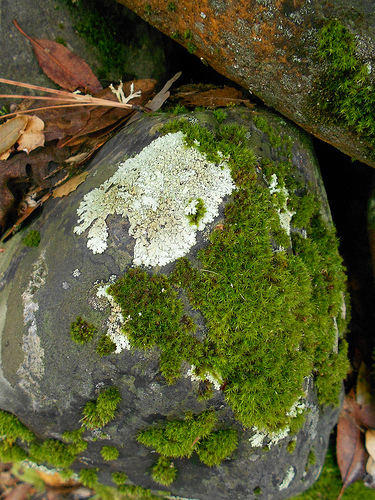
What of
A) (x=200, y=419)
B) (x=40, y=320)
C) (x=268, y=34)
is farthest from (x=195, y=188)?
(x=200, y=419)

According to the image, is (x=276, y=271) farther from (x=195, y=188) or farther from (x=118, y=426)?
(x=118, y=426)

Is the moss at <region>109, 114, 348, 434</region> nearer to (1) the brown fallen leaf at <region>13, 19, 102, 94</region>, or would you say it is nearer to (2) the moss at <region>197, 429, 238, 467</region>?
(2) the moss at <region>197, 429, 238, 467</region>

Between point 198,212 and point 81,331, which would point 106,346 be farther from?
point 198,212

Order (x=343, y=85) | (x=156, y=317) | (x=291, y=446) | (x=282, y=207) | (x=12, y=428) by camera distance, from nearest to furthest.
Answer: (x=343, y=85) < (x=156, y=317) < (x=282, y=207) < (x=291, y=446) < (x=12, y=428)

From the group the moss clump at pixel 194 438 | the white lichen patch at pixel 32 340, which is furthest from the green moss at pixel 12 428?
the moss clump at pixel 194 438

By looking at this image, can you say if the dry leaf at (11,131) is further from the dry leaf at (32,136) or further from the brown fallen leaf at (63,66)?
the brown fallen leaf at (63,66)

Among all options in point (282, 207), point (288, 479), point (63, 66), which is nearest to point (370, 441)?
point (288, 479)
